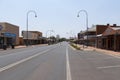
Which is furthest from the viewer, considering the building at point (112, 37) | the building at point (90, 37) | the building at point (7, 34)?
the building at point (90, 37)

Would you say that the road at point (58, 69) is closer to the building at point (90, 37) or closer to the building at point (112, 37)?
the building at point (112, 37)

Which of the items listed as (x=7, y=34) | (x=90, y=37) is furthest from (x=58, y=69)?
(x=90, y=37)

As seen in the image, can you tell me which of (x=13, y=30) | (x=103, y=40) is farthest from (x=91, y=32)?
(x=103, y=40)

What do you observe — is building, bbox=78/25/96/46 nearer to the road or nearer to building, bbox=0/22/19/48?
building, bbox=0/22/19/48

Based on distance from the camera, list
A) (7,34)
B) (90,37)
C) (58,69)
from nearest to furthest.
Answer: (58,69), (7,34), (90,37)

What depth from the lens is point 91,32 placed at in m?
117

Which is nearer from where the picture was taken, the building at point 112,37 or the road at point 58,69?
the road at point 58,69

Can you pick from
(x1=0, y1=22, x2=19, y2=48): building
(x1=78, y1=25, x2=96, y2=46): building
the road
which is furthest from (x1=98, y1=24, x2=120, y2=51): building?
(x1=0, y1=22, x2=19, y2=48): building

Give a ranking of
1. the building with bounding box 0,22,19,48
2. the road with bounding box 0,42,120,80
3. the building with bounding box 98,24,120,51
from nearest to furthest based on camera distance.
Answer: the road with bounding box 0,42,120,80 → the building with bounding box 98,24,120,51 → the building with bounding box 0,22,19,48

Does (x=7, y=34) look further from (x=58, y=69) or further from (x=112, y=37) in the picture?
(x=58, y=69)

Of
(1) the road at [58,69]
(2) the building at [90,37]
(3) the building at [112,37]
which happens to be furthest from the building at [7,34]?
(1) the road at [58,69]

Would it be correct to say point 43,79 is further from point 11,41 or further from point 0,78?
point 11,41

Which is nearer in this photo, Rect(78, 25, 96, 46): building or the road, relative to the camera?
the road

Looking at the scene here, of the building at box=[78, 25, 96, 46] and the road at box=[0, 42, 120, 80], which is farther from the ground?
the building at box=[78, 25, 96, 46]
